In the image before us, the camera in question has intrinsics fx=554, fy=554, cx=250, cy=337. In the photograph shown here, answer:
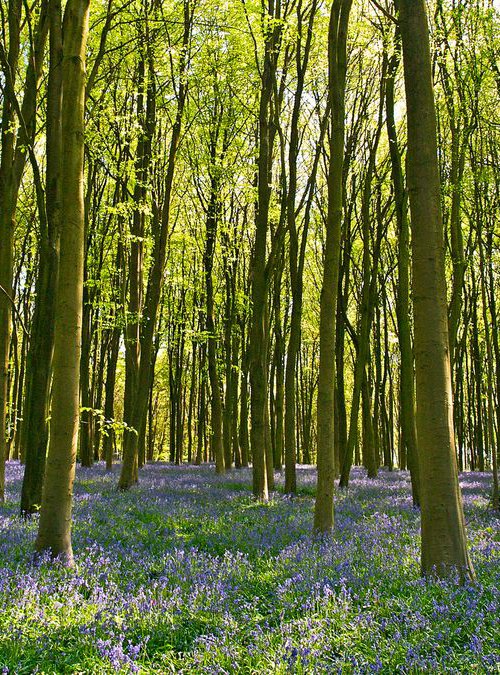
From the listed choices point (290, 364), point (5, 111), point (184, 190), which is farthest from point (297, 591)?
point (184, 190)

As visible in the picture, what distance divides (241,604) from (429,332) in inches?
133

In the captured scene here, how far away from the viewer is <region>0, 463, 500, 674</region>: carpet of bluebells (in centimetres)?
387

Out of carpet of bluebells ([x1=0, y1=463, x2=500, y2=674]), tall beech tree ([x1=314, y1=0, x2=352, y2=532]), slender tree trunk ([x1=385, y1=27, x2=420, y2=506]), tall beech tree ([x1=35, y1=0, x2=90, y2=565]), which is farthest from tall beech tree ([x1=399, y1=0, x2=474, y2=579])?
slender tree trunk ([x1=385, y1=27, x2=420, y2=506])

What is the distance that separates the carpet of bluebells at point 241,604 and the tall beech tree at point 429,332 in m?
0.51

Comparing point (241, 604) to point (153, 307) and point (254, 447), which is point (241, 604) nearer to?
point (254, 447)

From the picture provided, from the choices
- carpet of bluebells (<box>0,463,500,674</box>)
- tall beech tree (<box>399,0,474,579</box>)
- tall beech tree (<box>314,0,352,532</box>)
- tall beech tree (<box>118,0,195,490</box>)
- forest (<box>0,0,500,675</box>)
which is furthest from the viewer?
tall beech tree (<box>118,0,195,490</box>)

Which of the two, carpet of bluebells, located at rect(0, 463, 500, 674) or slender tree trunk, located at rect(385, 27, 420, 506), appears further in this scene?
slender tree trunk, located at rect(385, 27, 420, 506)

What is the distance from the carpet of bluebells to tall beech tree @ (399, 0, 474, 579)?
1.68ft

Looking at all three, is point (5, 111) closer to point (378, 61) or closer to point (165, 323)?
point (378, 61)

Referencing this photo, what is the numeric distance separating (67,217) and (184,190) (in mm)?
→ 17554

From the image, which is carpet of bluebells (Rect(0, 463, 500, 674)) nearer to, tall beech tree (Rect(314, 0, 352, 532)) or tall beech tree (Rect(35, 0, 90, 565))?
tall beech tree (Rect(35, 0, 90, 565))

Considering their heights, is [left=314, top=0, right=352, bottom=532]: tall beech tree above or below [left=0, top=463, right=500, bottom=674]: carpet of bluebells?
above

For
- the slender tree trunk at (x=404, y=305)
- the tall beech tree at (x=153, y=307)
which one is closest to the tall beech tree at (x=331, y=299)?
the slender tree trunk at (x=404, y=305)

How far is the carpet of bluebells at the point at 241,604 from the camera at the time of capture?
152 inches
